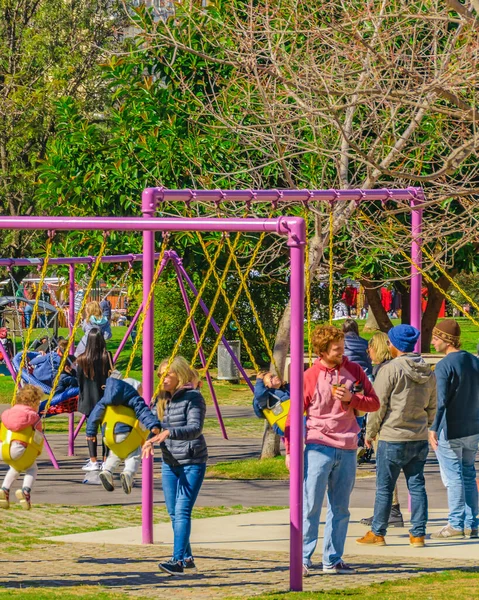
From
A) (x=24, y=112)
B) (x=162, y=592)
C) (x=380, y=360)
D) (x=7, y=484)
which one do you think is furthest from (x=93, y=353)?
(x=24, y=112)

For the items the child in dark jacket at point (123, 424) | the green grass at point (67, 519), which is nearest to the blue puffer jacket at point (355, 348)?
the green grass at point (67, 519)

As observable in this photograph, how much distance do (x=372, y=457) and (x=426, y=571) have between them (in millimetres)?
7129

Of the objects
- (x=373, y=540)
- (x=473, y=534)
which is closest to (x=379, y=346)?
(x=473, y=534)

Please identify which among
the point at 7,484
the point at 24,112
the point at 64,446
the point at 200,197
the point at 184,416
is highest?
the point at 24,112

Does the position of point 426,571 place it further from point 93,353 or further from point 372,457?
point 372,457

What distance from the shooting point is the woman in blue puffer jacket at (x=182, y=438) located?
8.35 meters

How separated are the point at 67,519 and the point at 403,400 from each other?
12.3ft

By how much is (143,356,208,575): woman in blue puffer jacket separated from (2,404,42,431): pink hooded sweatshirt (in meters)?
0.86

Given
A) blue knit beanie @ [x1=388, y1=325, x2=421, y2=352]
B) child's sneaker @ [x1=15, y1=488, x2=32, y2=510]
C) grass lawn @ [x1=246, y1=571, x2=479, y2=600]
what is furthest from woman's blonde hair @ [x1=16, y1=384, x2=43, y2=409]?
blue knit beanie @ [x1=388, y1=325, x2=421, y2=352]

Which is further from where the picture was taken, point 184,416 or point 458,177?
point 458,177

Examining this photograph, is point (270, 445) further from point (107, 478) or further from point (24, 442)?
point (24, 442)

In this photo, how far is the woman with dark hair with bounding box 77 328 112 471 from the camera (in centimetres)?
1355

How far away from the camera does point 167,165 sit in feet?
65.3

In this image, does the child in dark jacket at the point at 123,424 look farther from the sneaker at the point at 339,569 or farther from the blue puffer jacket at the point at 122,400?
the sneaker at the point at 339,569
